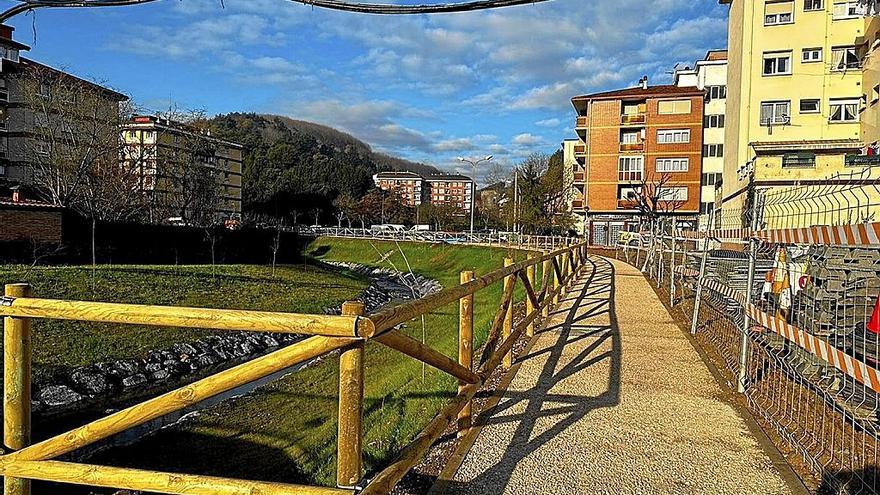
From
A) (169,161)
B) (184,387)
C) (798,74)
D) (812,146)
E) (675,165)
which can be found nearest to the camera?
(184,387)

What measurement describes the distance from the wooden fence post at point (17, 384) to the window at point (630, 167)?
48.4 metres

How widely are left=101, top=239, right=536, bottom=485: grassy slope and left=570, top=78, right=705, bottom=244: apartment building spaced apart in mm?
38356

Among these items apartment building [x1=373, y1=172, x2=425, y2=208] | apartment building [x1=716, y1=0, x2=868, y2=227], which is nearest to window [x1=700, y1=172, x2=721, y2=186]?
apartment building [x1=716, y1=0, x2=868, y2=227]

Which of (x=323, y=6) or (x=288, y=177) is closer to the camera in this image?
(x=323, y=6)

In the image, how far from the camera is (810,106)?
30.9 m

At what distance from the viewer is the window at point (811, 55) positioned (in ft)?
100

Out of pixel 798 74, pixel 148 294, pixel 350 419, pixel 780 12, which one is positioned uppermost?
pixel 780 12

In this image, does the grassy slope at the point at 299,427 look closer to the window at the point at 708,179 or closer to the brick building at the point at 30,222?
the brick building at the point at 30,222

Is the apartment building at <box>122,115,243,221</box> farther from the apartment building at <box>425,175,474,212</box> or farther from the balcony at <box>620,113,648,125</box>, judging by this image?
the apartment building at <box>425,175,474,212</box>

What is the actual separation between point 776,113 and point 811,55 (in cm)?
311

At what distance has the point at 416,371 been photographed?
27.7 feet

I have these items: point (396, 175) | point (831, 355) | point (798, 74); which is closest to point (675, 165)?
point (798, 74)

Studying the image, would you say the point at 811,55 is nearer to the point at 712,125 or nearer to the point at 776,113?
the point at 776,113

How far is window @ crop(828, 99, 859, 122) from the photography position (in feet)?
98.5
